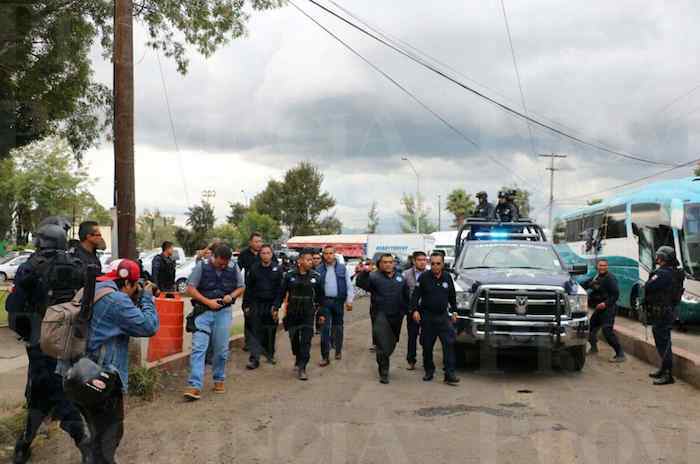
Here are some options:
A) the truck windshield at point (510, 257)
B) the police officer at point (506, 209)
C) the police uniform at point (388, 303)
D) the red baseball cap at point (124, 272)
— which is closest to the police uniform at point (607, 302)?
the truck windshield at point (510, 257)

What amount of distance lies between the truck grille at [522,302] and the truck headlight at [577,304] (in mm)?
213

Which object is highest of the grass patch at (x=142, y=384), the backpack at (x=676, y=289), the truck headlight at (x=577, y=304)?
the backpack at (x=676, y=289)

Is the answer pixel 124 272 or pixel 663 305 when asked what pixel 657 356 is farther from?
pixel 124 272

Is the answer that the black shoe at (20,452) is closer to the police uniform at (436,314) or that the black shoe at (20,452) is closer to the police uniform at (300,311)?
the police uniform at (300,311)

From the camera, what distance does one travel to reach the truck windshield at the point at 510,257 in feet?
33.6

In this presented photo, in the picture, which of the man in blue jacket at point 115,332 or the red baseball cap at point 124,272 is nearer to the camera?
the man in blue jacket at point 115,332

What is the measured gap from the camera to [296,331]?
8938mm

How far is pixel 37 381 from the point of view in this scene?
5.17 metres

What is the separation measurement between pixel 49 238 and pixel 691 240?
1392 cm

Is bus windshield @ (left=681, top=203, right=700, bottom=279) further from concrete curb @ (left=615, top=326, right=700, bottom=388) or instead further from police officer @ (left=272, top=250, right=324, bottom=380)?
police officer @ (left=272, top=250, right=324, bottom=380)

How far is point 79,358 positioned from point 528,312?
606 cm

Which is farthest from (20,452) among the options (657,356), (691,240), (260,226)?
(260,226)

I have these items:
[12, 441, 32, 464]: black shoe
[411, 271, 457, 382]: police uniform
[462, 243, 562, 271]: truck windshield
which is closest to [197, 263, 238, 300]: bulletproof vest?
[411, 271, 457, 382]: police uniform

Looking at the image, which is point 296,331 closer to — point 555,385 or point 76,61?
point 555,385
